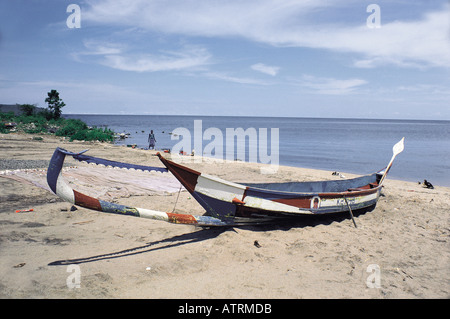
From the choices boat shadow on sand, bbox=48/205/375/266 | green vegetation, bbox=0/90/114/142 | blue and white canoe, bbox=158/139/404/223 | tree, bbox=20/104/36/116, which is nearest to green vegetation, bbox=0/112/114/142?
green vegetation, bbox=0/90/114/142

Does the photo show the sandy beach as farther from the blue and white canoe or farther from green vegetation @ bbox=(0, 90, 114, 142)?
green vegetation @ bbox=(0, 90, 114, 142)

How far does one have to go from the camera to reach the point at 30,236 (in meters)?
5.51

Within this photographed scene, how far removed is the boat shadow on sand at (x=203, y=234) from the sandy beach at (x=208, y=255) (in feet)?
0.07

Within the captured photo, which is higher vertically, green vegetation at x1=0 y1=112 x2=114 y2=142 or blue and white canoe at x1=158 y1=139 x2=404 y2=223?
green vegetation at x1=0 y1=112 x2=114 y2=142

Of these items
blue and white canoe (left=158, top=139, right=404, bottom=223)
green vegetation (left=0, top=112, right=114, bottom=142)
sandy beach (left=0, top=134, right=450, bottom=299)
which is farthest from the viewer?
green vegetation (left=0, top=112, right=114, bottom=142)

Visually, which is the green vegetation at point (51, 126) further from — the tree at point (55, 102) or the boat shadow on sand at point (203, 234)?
the boat shadow on sand at point (203, 234)

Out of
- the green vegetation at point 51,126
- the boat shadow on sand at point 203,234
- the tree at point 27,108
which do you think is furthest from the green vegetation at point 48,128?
the boat shadow on sand at point 203,234

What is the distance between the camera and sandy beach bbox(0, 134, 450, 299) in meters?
4.17

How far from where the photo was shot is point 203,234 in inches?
238

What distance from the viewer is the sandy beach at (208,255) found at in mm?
4172

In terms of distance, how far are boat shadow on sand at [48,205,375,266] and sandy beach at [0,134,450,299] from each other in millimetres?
21
